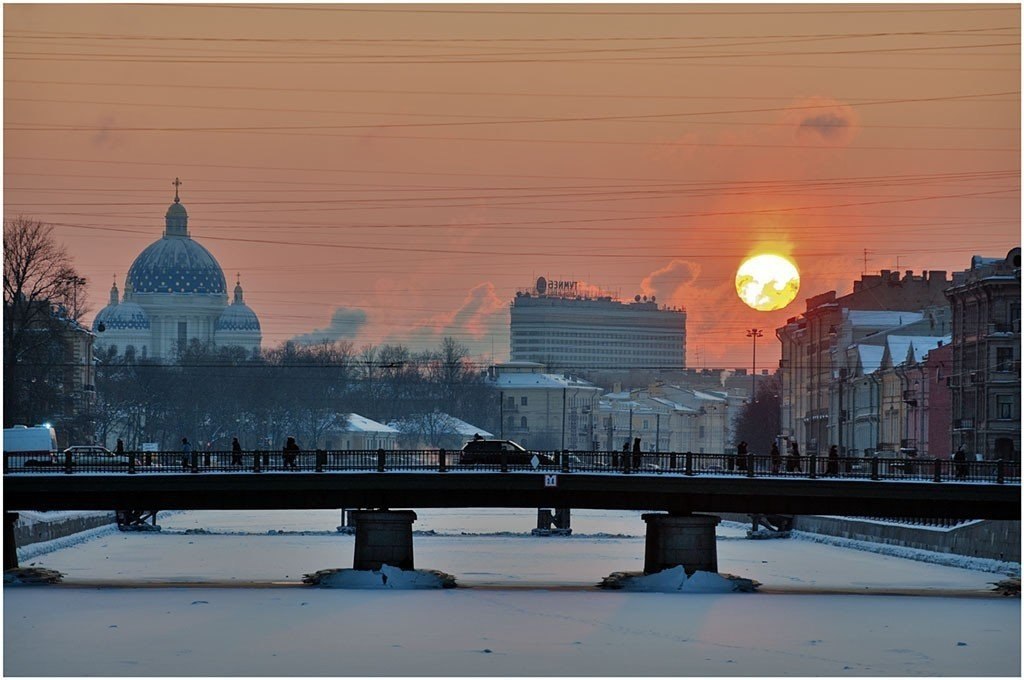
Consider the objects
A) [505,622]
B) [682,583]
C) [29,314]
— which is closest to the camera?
[505,622]

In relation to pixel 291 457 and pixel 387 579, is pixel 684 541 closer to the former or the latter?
pixel 387 579

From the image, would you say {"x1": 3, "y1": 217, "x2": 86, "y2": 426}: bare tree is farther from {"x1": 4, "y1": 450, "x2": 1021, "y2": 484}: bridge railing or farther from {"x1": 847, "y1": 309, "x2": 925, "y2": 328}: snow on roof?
{"x1": 847, "y1": 309, "x2": 925, "y2": 328}: snow on roof

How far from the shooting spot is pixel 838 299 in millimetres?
155875

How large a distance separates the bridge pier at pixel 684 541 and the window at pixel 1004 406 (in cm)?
3922

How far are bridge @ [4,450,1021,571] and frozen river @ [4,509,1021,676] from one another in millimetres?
2882

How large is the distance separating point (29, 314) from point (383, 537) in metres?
37.4

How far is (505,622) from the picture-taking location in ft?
191

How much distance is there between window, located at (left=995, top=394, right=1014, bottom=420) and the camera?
106 meters

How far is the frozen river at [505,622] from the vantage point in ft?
157

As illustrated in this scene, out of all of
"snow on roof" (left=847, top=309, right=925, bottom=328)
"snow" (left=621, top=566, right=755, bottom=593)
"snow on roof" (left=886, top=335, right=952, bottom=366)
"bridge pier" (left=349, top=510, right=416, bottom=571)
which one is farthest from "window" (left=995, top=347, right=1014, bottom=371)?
"bridge pier" (left=349, top=510, right=416, bottom=571)

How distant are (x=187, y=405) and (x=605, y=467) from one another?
4389 inches

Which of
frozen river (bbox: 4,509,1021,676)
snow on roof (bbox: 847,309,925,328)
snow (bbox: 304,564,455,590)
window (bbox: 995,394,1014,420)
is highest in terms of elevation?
snow on roof (bbox: 847,309,925,328)

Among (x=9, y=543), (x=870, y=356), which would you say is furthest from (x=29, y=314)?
(x=870, y=356)

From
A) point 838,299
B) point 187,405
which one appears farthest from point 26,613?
point 187,405
